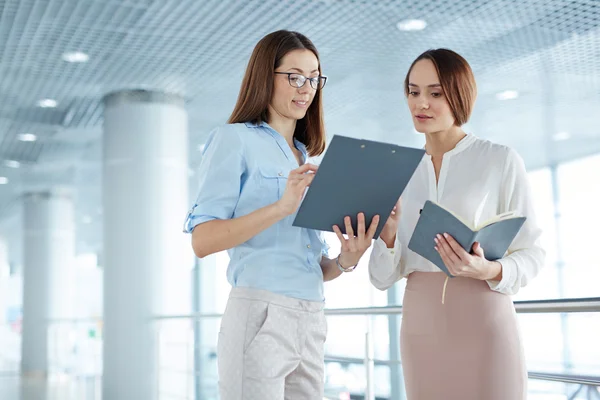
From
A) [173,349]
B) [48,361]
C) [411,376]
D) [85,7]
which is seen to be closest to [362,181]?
[411,376]

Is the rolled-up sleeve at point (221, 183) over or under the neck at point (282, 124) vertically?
under

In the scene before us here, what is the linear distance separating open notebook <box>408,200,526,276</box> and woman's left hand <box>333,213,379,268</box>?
0.08 m

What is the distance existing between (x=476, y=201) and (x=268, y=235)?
1.44 ft

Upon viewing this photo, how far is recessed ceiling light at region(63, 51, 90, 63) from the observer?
16.4 feet

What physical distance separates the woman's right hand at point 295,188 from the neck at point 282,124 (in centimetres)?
21

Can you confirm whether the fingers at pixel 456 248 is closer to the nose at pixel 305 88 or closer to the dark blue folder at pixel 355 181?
the dark blue folder at pixel 355 181

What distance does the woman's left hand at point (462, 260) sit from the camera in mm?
1286

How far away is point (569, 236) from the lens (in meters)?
10.2

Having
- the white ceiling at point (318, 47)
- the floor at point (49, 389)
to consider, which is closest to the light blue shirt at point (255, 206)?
the white ceiling at point (318, 47)

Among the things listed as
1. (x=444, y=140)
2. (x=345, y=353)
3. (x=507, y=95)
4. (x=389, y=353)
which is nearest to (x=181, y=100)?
(x=507, y=95)

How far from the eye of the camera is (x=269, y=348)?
1.23m

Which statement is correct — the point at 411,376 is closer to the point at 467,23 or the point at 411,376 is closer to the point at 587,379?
the point at 587,379

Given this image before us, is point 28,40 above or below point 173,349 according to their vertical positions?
above

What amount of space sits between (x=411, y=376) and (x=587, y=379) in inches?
18.3
